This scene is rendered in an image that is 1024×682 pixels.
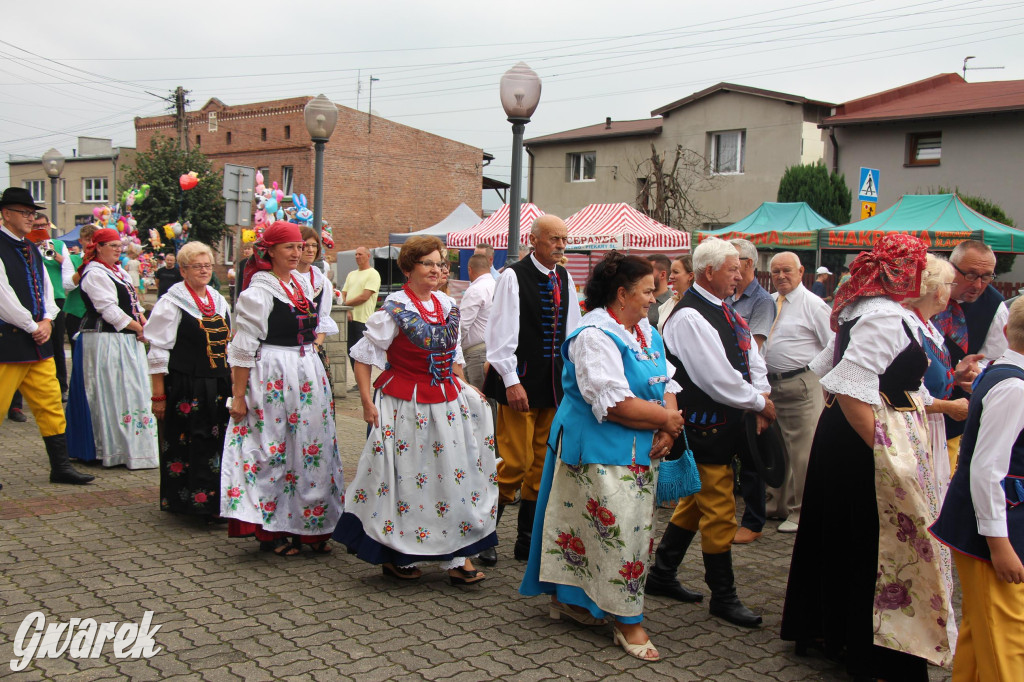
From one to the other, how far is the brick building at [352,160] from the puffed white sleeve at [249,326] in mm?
32846

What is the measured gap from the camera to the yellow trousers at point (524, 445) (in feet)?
17.0

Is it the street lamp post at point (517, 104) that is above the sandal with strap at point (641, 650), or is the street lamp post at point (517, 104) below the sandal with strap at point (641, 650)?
above

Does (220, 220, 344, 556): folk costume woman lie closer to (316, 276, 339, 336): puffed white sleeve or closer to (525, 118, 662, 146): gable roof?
(316, 276, 339, 336): puffed white sleeve

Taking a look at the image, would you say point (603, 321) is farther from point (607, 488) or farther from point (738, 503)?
point (738, 503)

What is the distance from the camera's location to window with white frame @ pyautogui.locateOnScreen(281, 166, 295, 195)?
38.1m

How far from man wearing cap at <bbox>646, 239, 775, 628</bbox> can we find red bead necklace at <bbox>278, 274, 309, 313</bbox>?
7.58 feet

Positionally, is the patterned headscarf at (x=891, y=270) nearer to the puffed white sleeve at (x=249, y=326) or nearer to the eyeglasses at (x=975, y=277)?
the eyeglasses at (x=975, y=277)

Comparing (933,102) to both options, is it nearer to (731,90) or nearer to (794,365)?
(731,90)

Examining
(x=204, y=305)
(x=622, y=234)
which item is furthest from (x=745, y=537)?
(x=622, y=234)

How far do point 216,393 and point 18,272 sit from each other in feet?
7.21

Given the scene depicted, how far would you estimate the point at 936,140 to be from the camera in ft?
80.4

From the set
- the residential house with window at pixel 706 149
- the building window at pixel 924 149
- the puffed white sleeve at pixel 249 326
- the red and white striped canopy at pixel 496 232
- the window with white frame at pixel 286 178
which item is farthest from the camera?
the window with white frame at pixel 286 178

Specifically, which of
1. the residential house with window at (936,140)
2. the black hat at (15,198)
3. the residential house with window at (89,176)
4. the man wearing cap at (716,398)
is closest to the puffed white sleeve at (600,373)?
the man wearing cap at (716,398)

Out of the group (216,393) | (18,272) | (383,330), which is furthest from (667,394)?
(18,272)
